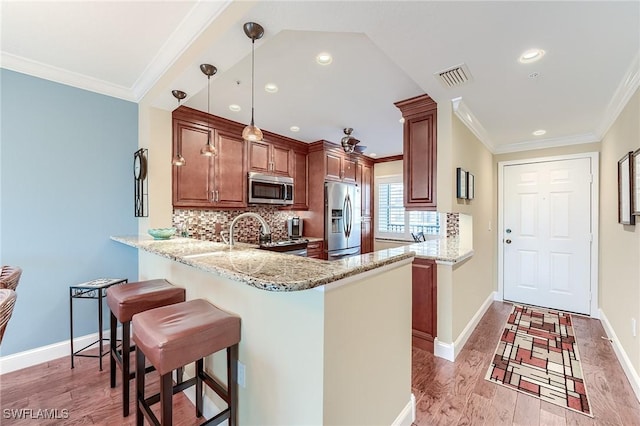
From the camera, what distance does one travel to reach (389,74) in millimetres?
2195

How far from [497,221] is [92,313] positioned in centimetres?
509

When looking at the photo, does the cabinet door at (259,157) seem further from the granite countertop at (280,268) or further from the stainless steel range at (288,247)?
the granite countertop at (280,268)

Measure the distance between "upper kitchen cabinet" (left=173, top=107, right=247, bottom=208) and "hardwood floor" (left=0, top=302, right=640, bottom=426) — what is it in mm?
1708

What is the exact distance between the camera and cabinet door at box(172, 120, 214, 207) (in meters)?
2.98

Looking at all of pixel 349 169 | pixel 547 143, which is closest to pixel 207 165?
pixel 349 169

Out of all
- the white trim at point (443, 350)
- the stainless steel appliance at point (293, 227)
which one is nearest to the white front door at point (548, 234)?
the white trim at point (443, 350)

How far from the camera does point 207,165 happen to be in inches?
128

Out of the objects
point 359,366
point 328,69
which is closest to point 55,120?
point 328,69

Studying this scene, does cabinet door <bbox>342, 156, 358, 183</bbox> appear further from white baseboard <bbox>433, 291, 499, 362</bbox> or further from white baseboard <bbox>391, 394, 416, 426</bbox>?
white baseboard <bbox>391, 394, 416, 426</bbox>

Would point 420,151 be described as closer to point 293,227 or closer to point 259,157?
point 259,157

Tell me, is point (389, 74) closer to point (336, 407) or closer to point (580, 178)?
point (336, 407)

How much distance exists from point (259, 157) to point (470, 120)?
8.48 feet

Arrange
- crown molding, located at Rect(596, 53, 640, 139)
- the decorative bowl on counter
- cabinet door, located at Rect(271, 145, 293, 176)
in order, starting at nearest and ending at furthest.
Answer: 1. crown molding, located at Rect(596, 53, 640, 139)
2. the decorative bowl on counter
3. cabinet door, located at Rect(271, 145, 293, 176)

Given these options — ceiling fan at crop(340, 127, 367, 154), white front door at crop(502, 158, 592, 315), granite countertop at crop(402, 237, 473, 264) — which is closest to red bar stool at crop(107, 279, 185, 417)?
granite countertop at crop(402, 237, 473, 264)
